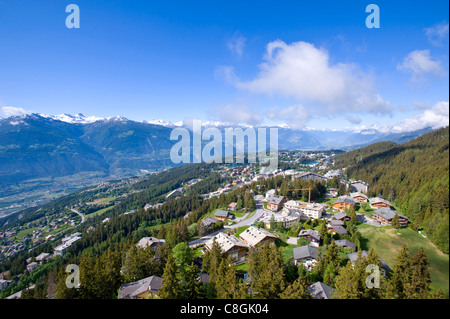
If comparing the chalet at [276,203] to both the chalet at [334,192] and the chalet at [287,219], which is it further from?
the chalet at [334,192]

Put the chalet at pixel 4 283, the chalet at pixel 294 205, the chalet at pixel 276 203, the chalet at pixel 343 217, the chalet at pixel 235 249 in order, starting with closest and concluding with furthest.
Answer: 1. the chalet at pixel 235 249
2. the chalet at pixel 343 217
3. the chalet at pixel 4 283
4. the chalet at pixel 294 205
5. the chalet at pixel 276 203

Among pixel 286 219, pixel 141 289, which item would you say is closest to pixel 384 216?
pixel 286 219

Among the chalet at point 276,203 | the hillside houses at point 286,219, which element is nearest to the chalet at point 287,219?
the hillside houses at point 286,219

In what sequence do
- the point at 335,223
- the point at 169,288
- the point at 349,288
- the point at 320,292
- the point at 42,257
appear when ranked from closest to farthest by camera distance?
1. the point at 349,288
2. the point at 169,288
3. the point at 320,292
4. the point at 335,223
5. the point at 42,257

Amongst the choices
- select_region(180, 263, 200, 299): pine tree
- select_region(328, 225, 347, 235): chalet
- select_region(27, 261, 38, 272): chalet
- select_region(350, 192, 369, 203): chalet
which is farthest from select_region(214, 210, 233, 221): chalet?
select_region(27, 261, 38, 272): chalet

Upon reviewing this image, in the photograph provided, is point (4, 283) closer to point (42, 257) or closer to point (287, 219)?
point (42, 257)
